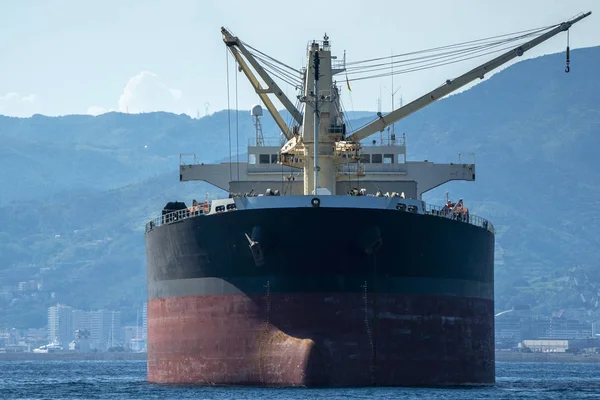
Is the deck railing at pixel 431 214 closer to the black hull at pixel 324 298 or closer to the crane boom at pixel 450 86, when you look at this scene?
the black hull at pixel 324 298

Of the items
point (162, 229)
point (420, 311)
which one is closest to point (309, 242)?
point (420, 311)

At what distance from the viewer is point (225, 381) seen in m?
47.8

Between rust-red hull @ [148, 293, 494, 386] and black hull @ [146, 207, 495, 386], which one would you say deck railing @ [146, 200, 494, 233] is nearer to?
black hull @ [146, 207, 495, 386]

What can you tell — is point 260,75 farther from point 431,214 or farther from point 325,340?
point 325,340

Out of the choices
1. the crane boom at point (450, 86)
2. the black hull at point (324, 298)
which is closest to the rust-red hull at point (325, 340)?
the black hull at point (324, 298)

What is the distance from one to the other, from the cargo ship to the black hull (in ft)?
0.14

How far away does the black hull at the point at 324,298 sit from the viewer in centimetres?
4606

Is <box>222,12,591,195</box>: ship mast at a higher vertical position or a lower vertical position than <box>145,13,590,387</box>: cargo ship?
higher

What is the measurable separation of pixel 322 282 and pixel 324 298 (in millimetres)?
500

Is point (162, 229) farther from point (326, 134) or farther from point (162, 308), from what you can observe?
point (326, 134)

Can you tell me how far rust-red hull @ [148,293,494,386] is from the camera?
45781mm

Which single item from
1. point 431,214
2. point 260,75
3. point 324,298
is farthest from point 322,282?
point 260,75

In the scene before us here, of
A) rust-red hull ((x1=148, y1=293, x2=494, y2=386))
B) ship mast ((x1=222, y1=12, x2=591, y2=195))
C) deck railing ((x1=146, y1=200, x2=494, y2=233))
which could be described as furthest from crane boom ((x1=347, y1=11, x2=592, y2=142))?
rust-red hull ((x1=148, y1=293, x2=494, y2=386))

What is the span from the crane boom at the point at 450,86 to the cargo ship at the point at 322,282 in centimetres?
9
